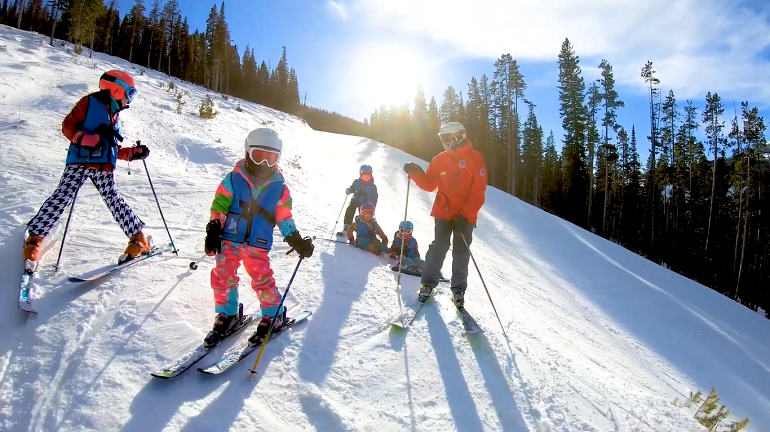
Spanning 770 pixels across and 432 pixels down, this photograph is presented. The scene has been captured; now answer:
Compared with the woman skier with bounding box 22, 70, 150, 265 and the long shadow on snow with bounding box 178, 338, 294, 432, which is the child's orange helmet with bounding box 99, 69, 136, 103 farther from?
the long shadow on snow with bounding box 178, 338, 294, 432

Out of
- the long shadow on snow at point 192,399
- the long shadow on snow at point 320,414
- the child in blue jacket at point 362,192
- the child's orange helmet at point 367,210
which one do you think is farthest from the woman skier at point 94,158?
the child in blue jacket at point 362,192

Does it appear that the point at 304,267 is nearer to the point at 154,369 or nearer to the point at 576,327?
the point at 154,369

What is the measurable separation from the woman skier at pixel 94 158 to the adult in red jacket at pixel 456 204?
3474 millimetres

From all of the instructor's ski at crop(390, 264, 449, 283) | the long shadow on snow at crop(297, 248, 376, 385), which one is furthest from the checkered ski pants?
the instructor's ski at crop(390, 264, 449, 283)

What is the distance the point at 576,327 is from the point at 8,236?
853cm

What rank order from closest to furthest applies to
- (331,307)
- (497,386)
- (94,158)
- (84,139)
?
(497,386) < (84,139) < (94,158) < (331,307)

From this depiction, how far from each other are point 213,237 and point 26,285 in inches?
73.8

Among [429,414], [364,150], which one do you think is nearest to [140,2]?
[364,150]

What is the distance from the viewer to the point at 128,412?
2.46 metres

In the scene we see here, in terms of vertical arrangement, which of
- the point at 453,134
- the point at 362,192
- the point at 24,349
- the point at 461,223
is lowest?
the point at 24,349

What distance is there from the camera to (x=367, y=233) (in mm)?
7570

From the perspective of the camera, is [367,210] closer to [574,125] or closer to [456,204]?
[456,204]

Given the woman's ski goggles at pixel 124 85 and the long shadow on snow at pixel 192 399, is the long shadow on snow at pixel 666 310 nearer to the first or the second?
the long shadow on snow at pixel 192 399

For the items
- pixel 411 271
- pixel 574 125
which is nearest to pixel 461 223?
pixel 411 271
